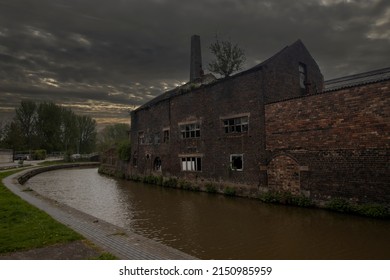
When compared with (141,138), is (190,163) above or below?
below

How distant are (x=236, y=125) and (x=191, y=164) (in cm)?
556

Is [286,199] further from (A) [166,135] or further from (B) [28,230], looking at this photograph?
(A) [166,135]

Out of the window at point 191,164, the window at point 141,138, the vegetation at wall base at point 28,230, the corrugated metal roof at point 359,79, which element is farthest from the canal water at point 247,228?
the window at point 141,138

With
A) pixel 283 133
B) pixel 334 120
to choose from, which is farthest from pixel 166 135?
pixel 334 120

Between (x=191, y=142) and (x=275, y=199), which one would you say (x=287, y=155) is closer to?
(x=275, y=199)

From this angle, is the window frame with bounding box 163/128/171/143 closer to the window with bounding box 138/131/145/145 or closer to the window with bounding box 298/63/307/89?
the window with bounding box 138/131/145/145

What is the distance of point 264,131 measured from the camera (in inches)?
666

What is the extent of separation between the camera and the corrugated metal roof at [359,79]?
2227 centimetres

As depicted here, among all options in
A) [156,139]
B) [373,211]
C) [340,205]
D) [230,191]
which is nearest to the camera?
[373,211]

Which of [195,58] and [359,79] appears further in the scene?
[195,58]

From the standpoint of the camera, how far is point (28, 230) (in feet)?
28.9

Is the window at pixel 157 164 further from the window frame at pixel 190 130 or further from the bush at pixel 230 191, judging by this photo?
the bush at pixel 230 191

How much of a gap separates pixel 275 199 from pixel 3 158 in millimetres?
49828

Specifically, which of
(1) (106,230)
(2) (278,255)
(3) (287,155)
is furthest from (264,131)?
(1) (106,230)
